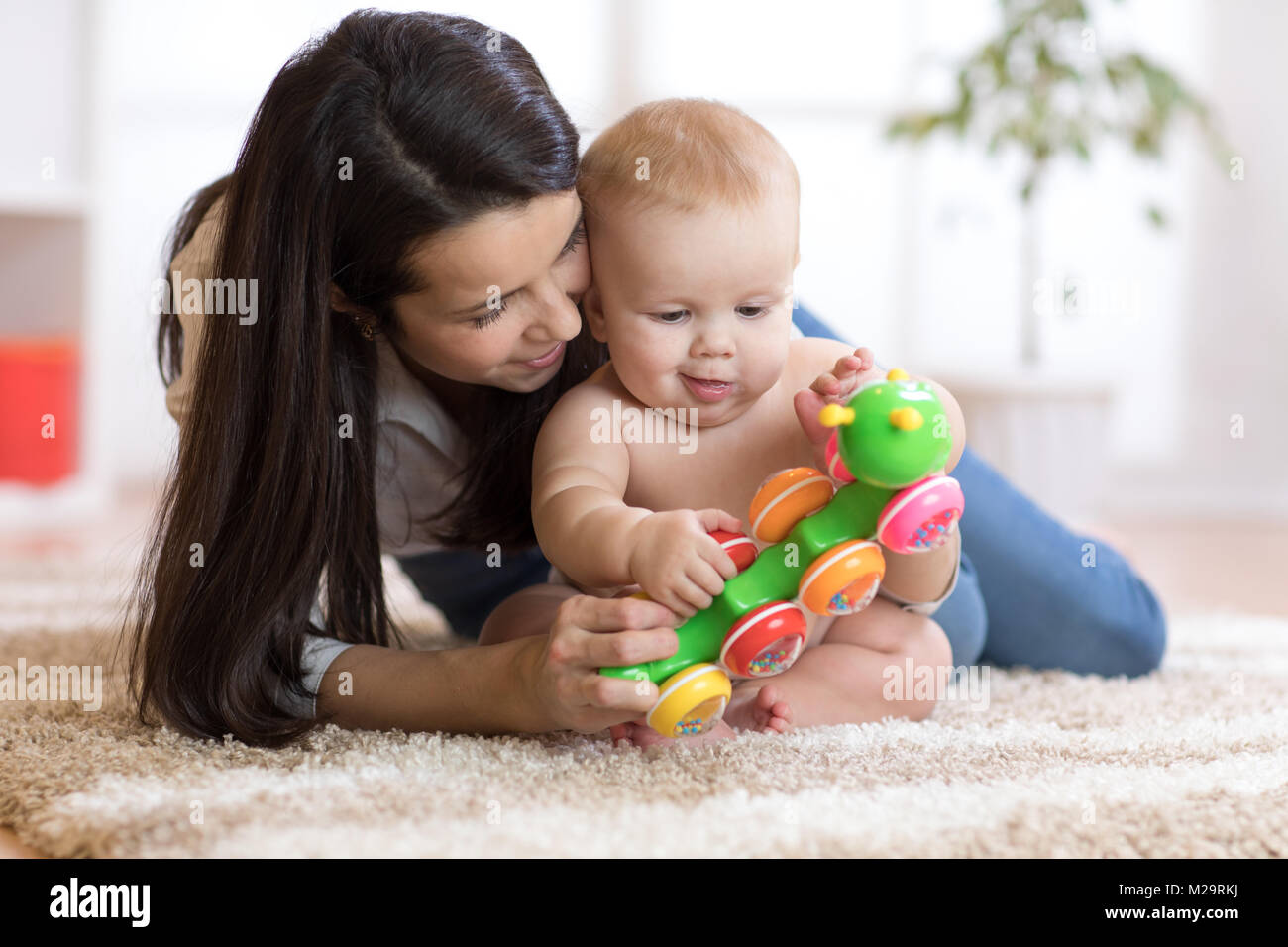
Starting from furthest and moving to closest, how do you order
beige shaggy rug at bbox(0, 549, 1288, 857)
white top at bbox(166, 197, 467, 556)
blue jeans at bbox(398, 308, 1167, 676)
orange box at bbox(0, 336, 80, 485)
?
orange box at bbox(0, 336, 80, 485) → blue jeans at bbox(398, 308, 1167, 676) → white top at bbox(166, 197, 467, 556) → beige shaggy rug at bbox(0, 549, 1288, 857)

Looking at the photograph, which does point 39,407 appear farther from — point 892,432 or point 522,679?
point 892,432

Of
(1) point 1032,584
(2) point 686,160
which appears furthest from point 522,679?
(1) point 1032,584

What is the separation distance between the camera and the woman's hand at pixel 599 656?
75 centimetres

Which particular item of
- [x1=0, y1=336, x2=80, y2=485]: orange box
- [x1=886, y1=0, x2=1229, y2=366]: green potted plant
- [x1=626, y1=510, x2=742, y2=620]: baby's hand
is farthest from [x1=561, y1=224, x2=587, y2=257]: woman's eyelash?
[x1=0, y1=336, x2=80, y2=485]: orange box

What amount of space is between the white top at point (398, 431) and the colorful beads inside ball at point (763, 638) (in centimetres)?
38

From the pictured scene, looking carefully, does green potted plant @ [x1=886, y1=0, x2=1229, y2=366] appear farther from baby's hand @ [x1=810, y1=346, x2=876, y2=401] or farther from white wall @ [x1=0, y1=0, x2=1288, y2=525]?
baby's hand @ [x1=810, y1=346, x2=876, y2=401]

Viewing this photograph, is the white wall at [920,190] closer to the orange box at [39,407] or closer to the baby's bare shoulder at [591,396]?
the orange box at [39,407]

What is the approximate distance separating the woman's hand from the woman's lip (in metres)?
0.21

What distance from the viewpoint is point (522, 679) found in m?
0.83

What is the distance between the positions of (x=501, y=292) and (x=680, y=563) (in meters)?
0.24

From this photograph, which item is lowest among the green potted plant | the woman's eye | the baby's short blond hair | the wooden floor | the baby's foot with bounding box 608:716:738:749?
the wooden floor

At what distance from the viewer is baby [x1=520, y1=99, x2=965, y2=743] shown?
31.7 inches
